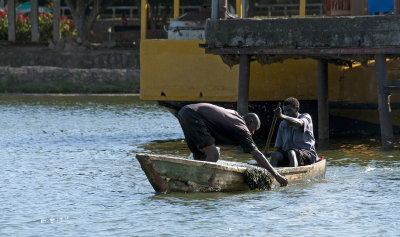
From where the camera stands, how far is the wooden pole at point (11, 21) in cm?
4162

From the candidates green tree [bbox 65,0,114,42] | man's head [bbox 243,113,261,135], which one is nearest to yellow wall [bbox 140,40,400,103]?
man's head [bbox 243,113,261,135]

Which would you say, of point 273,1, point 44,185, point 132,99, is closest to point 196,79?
point 44,185

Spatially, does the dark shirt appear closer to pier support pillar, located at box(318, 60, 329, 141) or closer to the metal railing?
pier support pillar, located at box(318, 60, 329, 141)

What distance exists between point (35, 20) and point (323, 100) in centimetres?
2337

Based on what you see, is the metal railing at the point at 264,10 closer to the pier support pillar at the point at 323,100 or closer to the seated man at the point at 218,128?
the pier support pillar at the point at 323,100

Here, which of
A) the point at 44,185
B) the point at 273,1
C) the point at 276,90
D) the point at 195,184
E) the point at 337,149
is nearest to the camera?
the point at 195,184

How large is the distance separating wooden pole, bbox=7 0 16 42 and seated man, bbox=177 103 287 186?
29891mm

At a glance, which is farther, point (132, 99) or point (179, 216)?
point (132, 99)

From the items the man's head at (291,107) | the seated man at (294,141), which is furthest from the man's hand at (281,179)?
the man's head at (291,107)

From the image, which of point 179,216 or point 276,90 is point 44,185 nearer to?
point 179,216

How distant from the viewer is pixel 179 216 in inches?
488

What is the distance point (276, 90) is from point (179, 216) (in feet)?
31.7

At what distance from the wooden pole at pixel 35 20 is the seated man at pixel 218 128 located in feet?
96.8

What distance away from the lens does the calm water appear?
11766mm
